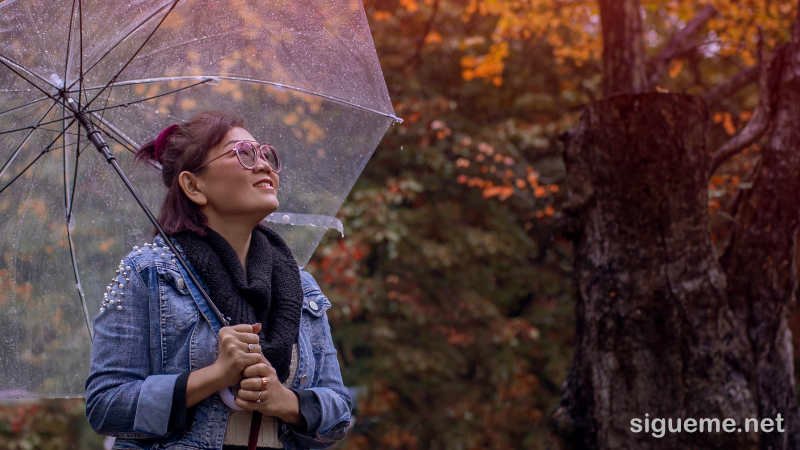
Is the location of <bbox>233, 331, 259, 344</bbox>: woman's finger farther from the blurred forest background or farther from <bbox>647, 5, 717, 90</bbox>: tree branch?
the blurred forest background

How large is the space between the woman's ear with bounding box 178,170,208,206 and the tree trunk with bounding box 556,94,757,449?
2.71m

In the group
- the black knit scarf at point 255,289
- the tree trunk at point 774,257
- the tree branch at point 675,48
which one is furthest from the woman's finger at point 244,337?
the tree branch at point 675,48

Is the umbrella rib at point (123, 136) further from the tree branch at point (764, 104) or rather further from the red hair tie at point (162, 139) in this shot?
the tree branch at point (764, 104)

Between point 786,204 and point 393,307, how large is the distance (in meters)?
9.24

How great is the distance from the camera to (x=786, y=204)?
5.33m

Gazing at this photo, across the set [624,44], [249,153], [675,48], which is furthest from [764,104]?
[249,153]

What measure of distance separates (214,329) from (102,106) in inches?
33.7

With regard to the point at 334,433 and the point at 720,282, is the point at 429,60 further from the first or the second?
the point at 334,433

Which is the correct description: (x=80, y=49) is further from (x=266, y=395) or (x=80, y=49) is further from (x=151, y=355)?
(x=266, y=395)

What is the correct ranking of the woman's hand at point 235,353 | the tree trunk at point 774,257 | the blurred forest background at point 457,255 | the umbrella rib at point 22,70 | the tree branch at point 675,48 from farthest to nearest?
the blurred forest background at point 457,255 < the tree branch at point 675,48 < the tree trunk at point 774,257 < the umbrella rib at point 22,70 < the woman's hand at point 235,353

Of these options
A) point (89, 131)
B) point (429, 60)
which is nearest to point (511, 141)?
point (429, 60)

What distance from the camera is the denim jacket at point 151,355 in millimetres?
2660

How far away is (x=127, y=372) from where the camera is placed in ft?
8.83

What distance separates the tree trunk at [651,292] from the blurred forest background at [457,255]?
22.8ft
